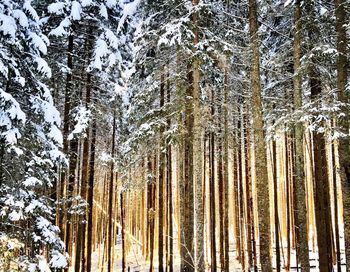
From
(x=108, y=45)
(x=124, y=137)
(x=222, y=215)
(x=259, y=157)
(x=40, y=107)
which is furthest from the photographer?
Answer: (x=124, y=137)

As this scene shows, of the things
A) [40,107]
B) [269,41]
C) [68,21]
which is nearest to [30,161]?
[40,107]

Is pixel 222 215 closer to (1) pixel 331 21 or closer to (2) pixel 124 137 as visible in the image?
(2) pixel 124 137

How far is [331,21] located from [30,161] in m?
10.8

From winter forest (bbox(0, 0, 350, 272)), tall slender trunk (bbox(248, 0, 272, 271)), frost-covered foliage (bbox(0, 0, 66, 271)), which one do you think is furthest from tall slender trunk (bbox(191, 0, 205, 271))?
frost-covered foliage (bbox(0, 0, 66, 271))

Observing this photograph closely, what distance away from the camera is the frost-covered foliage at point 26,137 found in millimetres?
9336

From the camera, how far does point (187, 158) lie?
1421 cm

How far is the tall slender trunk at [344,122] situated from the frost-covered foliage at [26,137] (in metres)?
8.19

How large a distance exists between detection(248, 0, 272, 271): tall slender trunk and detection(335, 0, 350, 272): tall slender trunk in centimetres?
206

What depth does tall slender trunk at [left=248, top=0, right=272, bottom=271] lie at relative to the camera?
30.4ft

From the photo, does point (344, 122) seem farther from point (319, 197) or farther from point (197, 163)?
point (197, 163)

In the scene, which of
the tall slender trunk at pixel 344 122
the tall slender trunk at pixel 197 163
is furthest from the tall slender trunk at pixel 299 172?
the tall slender trunk at pixel 197 163

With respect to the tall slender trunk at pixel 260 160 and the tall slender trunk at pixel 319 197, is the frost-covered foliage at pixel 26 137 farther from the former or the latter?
the tall slender trunk at pixel 319 197

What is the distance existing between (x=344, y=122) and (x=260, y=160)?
2.67m

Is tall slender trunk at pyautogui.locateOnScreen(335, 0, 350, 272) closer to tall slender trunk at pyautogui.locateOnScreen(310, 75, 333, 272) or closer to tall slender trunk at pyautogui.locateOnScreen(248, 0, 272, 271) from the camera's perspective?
tall slender trunk at pyautogui.locateOnScreen(310, 75, 333, 272)
